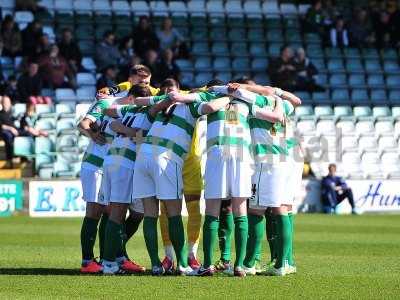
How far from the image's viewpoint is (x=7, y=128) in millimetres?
22312

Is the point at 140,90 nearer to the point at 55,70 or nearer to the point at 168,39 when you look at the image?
the point at 55,70

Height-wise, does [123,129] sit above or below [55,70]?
below

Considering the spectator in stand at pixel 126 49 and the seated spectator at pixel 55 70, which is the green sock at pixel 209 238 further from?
the spectator in stand at pixel 126 49

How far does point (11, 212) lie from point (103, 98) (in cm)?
1064

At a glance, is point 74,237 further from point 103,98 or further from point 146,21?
point 146,21

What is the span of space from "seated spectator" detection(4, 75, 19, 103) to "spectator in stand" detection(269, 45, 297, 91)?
6.23 metres

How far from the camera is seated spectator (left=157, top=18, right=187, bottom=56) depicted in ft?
86.6

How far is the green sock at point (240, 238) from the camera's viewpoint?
428 inches

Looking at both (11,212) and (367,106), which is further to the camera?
(367,106)

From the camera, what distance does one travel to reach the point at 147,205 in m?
11.1

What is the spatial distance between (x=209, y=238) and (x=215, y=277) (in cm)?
40

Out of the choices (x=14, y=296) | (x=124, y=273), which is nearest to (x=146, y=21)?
(x=124, y=273)

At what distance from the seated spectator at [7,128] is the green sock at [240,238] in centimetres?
1217

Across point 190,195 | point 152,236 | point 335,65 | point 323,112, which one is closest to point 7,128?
point 323,112
